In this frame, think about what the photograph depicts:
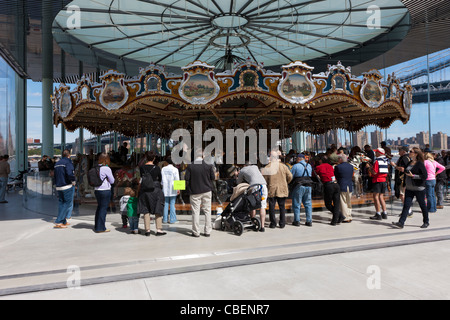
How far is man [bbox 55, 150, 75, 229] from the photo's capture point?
23.1ft

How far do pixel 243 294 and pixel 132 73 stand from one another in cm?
2011

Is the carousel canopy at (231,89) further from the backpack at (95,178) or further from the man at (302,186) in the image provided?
the backpack at (95,178)

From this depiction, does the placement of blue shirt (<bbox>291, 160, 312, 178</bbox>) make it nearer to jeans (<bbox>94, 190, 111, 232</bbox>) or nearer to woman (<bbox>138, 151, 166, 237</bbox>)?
woman (<bbox>138, 151, 166, 237</bbox>)

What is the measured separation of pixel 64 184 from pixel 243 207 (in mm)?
4020

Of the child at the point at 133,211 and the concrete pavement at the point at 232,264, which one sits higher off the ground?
the child at the point at 133,211

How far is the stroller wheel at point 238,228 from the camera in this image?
20.6 ft

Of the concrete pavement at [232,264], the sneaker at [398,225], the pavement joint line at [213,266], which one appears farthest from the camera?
the sneaker at [398,225]

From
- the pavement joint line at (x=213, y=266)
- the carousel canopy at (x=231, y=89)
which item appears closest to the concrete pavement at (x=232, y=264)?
the pavement joint line at (x=213, y=266)

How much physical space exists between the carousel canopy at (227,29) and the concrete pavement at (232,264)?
698 cm

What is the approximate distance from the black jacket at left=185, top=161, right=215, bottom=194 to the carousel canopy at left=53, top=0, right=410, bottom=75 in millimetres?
5577

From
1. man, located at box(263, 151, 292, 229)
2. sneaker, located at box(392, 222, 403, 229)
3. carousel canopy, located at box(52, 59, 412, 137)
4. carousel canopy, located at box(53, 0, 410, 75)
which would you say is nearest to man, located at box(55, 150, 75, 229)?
carousel canopy, located at box(52, 59, 412, 137)

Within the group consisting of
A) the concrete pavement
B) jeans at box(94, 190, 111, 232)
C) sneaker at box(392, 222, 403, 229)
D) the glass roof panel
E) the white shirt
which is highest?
the glass roof panel

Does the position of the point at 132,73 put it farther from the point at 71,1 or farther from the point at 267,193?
the point at 267,193
